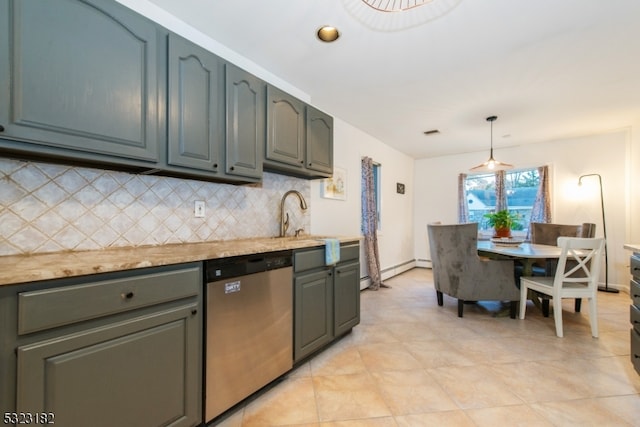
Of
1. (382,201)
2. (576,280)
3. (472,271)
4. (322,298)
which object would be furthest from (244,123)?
(382,201)

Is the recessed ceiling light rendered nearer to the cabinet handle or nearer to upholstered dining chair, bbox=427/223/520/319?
the cabinet handle

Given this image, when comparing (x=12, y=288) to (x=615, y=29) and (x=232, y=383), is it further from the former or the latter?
(x=615, y=29)

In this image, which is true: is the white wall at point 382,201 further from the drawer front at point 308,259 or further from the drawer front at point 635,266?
the drawer front at point 635,266

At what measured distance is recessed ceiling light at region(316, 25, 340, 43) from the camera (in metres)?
1.90

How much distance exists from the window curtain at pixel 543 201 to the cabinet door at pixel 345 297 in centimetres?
410

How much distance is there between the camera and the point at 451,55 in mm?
2201

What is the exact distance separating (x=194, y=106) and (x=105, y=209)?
78 cm

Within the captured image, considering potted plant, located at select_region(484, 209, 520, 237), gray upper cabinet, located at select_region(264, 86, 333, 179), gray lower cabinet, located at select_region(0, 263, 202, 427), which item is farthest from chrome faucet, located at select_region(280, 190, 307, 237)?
potted plant, located at select_region(484, 209, 520, 237)

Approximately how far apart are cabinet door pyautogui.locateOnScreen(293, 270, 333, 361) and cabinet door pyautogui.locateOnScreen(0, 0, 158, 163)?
4.16 feet

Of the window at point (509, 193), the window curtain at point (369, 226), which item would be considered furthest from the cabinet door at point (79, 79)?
the window at point (509, 193)

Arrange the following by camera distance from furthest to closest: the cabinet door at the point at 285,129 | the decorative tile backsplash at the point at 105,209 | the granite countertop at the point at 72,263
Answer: the cabinet door at the point at 285,129
the decorative tile backsplash at the point at 105,209
the granite countertop at the point at 72,263

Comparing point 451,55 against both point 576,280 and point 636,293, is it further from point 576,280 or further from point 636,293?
point 576,280

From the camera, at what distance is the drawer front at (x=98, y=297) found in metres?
0.89

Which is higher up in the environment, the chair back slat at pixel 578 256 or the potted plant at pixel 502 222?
the potted plant at pixel 502 222
